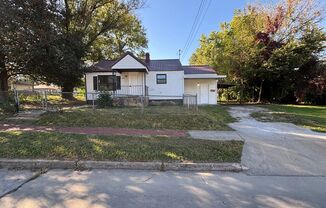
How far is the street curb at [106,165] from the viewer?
211 inches

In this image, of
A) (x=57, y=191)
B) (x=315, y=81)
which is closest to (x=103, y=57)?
(x=315, y=81)

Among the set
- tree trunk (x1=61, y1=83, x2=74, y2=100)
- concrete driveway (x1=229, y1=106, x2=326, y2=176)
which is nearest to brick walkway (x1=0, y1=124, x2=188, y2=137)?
concrete driveway (x1=229, y1=106, x2=326, y2=176)

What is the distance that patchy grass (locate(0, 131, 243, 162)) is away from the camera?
5762mm

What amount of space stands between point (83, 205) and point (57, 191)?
804mm

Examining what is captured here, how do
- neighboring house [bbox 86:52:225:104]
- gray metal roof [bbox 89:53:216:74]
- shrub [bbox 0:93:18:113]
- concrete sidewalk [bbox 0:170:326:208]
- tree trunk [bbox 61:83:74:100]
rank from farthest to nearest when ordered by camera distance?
1. gray metal roof [bbox 89:53:216:74]
2. neighboring house [bbox 86:52:225:104]
3. tree trunk [bbox 61:83:74:100]
4. shrub [bbox 0:93:18:113]
5. concrete sidewalk [bbox 0:170:326:208]

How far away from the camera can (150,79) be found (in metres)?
19.9

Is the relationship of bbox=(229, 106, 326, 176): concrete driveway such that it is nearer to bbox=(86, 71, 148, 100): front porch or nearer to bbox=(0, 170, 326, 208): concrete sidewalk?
bbox=(0, 170, 326, 208): concrete sidewalk

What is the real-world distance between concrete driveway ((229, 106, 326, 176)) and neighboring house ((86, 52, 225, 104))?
10187 mm

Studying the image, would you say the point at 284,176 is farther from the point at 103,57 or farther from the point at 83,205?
the point at 103,57

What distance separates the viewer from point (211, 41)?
4288 centimetres

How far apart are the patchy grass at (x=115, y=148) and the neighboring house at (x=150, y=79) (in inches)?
415

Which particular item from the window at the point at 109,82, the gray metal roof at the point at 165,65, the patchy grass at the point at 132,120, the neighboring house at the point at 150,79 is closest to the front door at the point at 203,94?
the neighboring house at the point at 150,79

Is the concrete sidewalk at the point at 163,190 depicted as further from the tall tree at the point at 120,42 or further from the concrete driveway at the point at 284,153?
the tall tree at the point at 120,42

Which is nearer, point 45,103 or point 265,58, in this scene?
point 45,103
